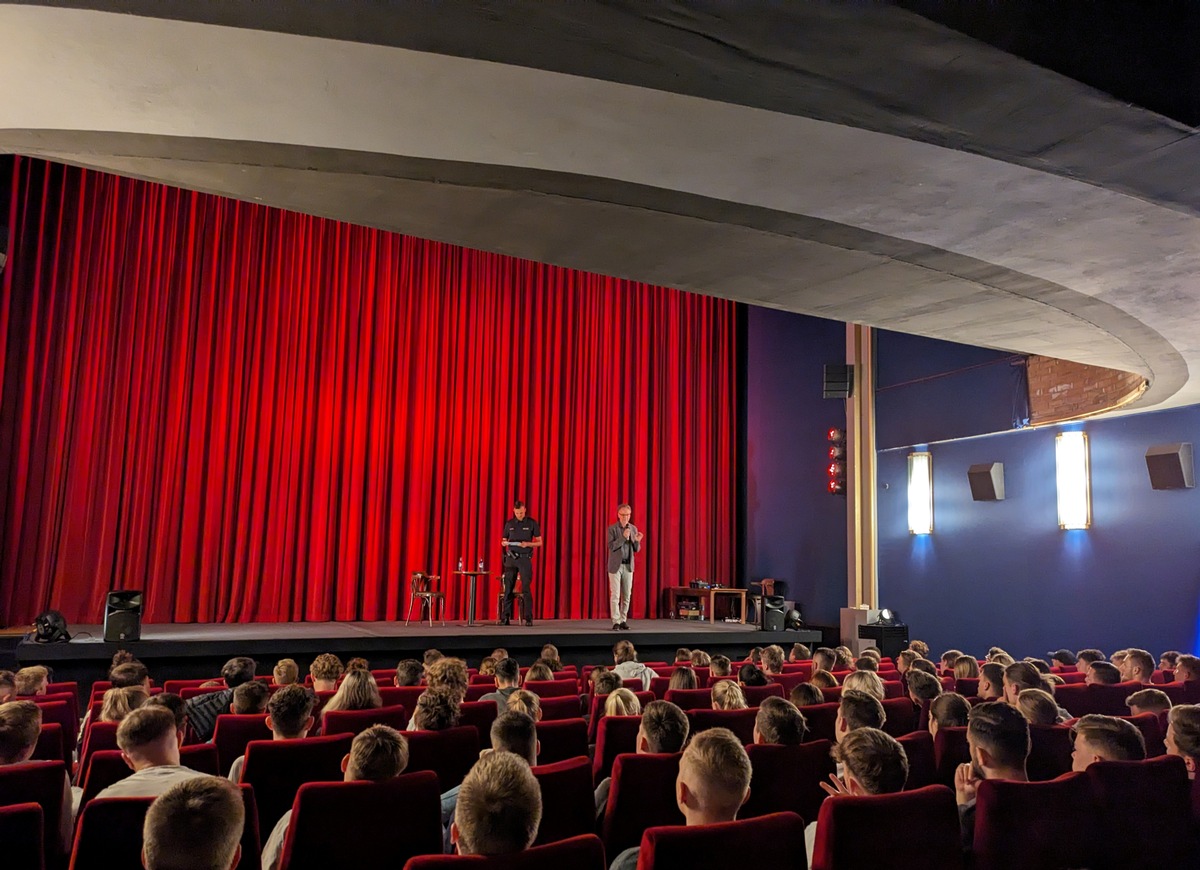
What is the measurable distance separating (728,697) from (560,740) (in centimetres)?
103

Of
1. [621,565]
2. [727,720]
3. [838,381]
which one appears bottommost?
[727,720]

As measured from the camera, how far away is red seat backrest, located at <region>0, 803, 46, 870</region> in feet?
7.00

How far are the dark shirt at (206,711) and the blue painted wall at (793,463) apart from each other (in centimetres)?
998

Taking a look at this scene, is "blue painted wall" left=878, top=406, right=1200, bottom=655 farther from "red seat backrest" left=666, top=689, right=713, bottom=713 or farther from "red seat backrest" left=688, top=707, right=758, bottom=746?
"red seat backrest" left=688, top=707, right=758, bottom=746

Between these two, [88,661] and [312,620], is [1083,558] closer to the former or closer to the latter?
[312,620]

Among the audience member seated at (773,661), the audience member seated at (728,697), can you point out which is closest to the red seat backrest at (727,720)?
the audience member seated at (728,697)

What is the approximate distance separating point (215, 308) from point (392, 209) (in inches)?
284

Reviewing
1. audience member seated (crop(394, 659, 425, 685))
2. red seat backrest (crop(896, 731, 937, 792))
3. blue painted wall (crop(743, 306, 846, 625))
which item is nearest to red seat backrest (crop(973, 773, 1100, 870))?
red seat backrest (crop(896, 731, 937, 792))

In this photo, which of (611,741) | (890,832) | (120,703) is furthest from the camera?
(120,703)

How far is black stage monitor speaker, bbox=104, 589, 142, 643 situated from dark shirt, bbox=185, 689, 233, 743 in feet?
12.0


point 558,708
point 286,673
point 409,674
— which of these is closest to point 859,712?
point 558,708

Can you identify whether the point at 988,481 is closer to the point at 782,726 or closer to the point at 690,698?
the point at 690,698

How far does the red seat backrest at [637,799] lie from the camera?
2.94m

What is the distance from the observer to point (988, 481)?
11.0 metres
